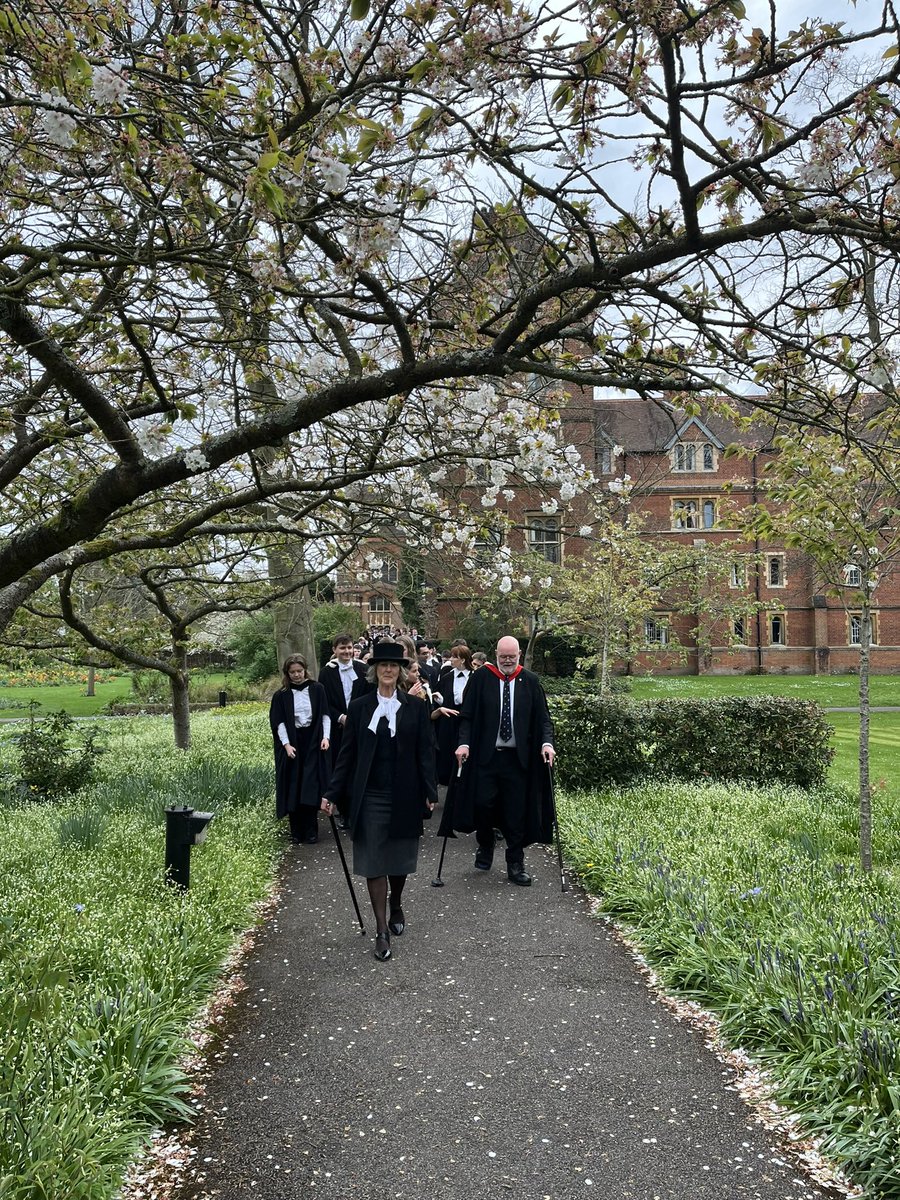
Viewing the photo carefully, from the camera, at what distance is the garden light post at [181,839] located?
227 inches

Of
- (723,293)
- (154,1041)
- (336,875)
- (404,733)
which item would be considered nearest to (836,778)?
(336,875)

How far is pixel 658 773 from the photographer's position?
10.5 metres

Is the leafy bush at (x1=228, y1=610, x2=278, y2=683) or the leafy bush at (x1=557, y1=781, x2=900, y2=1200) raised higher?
the leafy bush at (x1=228, y1=610, x2=278, y2=683)

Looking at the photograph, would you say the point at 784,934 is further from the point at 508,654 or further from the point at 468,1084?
the point at 508,654

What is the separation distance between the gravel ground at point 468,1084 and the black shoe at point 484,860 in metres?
1.68

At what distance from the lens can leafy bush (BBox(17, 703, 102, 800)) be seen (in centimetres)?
1082

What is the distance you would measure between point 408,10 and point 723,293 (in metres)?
1.82

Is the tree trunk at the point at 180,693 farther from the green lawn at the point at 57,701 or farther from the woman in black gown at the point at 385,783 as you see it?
the green lawn at the point at 57,701

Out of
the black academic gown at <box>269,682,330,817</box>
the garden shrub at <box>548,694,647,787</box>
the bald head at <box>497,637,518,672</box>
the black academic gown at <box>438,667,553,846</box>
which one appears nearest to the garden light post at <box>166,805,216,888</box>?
the black academic gown at <box>438,667,553,846</box>

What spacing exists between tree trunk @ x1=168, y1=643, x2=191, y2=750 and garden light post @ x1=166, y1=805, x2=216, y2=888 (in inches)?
255

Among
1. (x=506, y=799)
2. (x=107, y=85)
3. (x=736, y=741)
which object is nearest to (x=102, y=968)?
(x=506, y=799)

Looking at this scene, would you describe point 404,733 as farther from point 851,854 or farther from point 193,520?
point 851,854

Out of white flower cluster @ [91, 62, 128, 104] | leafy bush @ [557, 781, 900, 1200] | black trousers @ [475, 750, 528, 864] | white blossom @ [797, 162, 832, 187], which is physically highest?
white flower cluster @ [91, 62, 128, 104]

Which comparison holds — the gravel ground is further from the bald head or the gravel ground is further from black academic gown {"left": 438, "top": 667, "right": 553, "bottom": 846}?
the bald head
